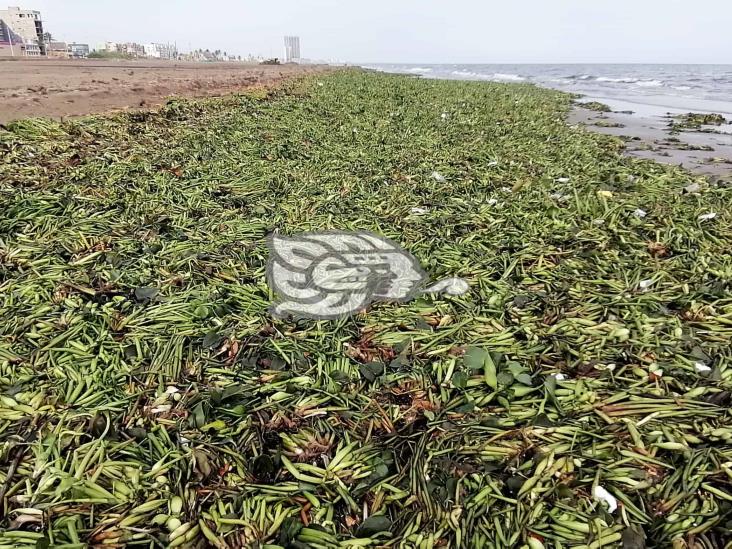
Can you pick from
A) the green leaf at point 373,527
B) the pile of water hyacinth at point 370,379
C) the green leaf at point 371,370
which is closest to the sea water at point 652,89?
the pile of water hyacinth at point 370,379

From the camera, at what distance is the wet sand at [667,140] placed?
273 inches

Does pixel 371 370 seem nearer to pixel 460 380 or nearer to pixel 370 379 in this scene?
pixel 370 379

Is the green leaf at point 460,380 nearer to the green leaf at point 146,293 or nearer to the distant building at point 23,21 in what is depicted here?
the green leaf at point 146,293

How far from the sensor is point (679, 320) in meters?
2.44

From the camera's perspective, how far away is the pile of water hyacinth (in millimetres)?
1459

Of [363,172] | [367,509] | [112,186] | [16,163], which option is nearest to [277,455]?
[367,509]

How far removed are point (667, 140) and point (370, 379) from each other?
949 cm

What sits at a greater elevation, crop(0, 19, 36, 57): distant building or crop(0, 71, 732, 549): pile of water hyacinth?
crop(0, 19, 36, 57): distant building

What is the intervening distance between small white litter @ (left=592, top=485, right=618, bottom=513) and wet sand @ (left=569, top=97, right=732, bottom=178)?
6204 millimetres

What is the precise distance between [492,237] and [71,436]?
3.03 metres

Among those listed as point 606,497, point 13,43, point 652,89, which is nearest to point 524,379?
point 606,497

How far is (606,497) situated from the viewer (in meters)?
1.48

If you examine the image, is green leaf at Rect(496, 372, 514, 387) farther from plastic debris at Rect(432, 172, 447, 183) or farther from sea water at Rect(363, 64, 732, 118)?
sea water at Rect(363, 64, 732, 118)

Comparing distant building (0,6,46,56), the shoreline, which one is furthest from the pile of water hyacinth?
distant building (0,6,46,56)
